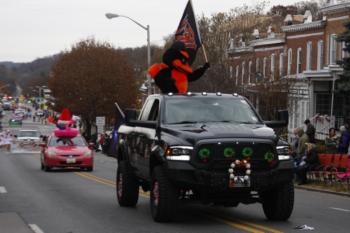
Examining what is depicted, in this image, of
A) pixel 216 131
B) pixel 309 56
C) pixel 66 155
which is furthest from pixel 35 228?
pixel 309 56

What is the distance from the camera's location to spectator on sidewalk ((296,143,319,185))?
22.4m

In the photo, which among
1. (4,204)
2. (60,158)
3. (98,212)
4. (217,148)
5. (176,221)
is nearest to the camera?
(217,148)

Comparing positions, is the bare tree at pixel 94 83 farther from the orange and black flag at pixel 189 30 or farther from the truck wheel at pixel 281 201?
the truck wheel at pixel 281 201

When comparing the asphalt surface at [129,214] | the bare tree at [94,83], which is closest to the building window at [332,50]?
the asphalt surface at [129,214]

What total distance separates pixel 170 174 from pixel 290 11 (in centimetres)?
5907

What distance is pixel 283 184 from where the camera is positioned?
37.9 feet

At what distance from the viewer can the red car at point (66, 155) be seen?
27984 millimetres

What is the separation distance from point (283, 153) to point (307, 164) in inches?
441

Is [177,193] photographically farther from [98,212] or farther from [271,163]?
[98,212]

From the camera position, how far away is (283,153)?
37.7 feet

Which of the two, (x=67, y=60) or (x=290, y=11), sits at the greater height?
(x=290, y=11)

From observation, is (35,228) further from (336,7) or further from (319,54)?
(319,54)

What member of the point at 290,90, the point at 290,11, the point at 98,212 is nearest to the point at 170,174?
the point at 98,212

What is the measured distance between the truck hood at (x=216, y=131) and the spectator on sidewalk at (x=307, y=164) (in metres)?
10.6
